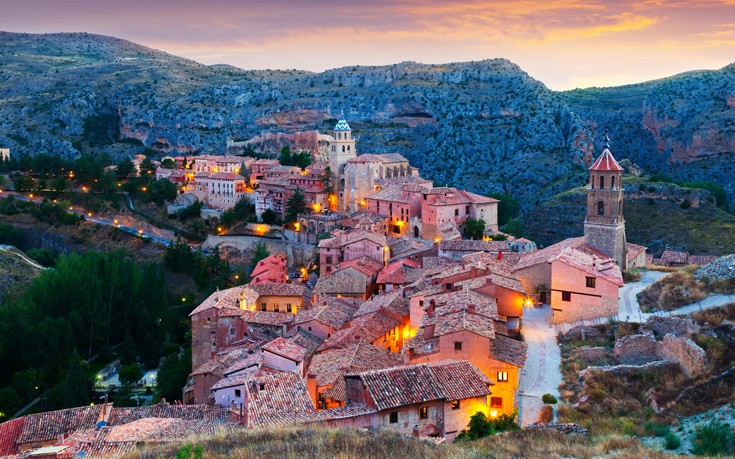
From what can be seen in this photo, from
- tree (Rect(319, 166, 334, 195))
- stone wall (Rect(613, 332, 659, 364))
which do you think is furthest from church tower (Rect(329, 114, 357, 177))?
stone wall (Rect(613, 332, 659, 364))

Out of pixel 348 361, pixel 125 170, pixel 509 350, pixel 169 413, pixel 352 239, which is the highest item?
pixel 125 170

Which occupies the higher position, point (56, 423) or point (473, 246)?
point (473, 246)

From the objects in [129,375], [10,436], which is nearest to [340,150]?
[129,375]

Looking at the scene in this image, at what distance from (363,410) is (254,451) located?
4.14 meters

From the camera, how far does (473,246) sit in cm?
3553

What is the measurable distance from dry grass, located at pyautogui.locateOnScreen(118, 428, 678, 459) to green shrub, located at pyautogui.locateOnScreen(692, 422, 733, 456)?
1164 millimetres

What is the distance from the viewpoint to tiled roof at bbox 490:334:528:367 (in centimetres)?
1869

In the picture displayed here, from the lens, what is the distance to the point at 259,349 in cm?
2628

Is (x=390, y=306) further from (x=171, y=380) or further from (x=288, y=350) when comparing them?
(x=171, y=380)

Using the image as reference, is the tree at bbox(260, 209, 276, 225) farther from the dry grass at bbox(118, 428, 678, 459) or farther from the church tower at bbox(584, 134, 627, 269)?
the dry grass at bbox(118, 428, 678, 459)

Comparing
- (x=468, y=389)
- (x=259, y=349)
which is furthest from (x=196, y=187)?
(x=468, y=389)

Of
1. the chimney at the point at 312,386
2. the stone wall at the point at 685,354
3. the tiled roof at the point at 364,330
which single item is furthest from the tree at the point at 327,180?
the stone wall at the point at 685,354

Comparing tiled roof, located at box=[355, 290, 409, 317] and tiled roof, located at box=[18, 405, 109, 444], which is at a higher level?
tiled roof, located at box=[355, 290, 409, 317]

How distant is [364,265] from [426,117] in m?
61.0
